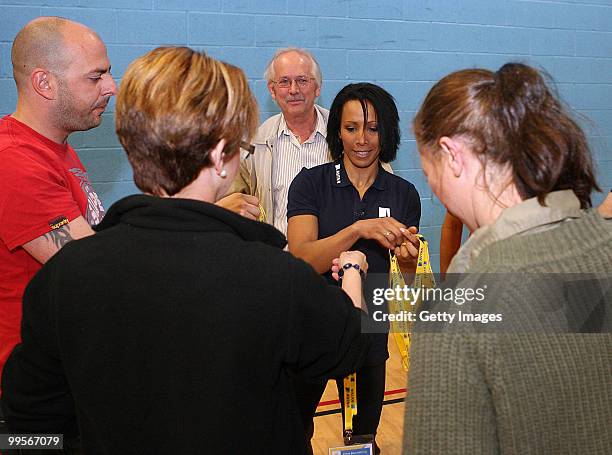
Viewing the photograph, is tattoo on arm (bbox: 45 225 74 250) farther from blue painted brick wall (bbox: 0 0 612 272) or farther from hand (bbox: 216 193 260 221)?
blue painted brick wall (bbox: 0 0 612 272)

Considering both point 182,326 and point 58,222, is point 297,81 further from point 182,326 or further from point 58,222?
point 182,326

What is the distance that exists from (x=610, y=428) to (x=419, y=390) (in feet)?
1.00

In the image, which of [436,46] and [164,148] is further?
[436,46]

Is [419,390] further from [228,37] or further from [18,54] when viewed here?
[228,37]

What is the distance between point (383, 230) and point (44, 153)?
1122 mm

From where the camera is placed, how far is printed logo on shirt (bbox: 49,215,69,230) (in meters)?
1.55

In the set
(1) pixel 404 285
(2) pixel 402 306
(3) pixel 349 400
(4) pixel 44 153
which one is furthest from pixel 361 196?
(4) pixel 44 153

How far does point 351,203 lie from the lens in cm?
242

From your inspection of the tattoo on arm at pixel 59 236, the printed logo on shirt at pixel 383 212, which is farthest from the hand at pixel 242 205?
the printed logo on shirt at pixel 383 212

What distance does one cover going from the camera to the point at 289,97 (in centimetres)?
298

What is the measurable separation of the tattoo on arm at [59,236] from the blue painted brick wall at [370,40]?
1996 mm

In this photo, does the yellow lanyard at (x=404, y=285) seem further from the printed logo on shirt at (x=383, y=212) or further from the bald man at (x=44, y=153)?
the bald man at (x=44, y=153)

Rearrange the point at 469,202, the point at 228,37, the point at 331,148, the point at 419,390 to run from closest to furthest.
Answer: the point at 419,390, the point at 469,202, the point at 331,148, the point at 228,37

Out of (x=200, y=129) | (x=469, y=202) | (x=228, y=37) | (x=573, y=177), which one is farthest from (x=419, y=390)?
(x=228, y=37)
